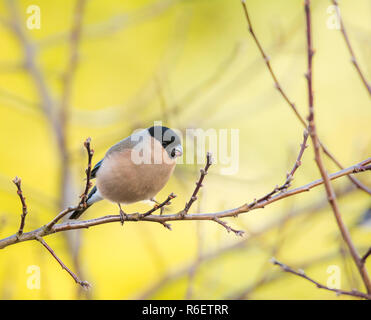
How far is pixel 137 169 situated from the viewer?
70.2 inches

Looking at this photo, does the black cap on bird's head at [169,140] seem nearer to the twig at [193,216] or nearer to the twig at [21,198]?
the twig at [193,216]

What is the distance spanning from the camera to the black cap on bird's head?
1826 mm

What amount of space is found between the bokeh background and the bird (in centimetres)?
45

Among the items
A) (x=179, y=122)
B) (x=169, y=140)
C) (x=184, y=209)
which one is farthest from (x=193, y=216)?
(x=179, y=122)

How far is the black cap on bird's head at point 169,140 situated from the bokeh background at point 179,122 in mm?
401

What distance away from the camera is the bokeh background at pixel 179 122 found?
278 centimetres

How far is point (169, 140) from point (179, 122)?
82 cm

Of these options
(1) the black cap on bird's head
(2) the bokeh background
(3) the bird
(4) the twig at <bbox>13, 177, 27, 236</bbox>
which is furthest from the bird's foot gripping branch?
(2) the bokeh background

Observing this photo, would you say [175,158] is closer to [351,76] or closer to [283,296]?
[283,296]

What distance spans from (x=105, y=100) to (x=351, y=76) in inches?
90.8

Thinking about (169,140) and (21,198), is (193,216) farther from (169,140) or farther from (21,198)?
(169,140)

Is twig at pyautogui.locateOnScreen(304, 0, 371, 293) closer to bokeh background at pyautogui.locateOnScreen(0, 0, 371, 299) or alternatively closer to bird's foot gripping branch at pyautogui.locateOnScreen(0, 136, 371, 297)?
bird's foot gripping branch at pyautogui.locateOnScreen(0, 136, 371, 297)

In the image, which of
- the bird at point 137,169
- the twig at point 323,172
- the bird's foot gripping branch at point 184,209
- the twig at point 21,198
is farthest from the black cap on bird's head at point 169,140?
the twig at point 323,172
